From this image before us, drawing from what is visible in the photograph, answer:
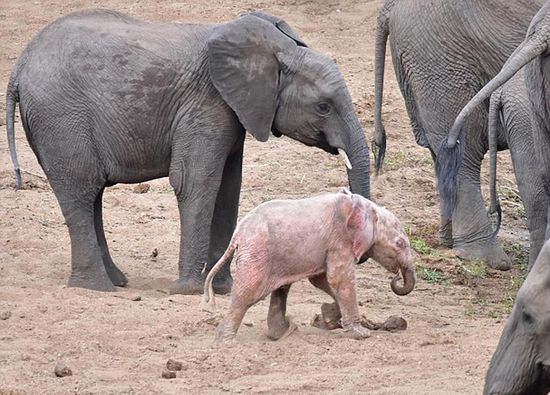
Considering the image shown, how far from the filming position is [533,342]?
16.0ft

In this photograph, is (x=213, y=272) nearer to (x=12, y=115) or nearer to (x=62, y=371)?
(x=62, y=371)

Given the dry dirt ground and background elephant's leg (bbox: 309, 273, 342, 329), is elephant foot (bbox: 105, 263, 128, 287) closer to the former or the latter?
the dry dirt ground

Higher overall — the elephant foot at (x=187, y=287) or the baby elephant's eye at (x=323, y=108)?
the baby elephant's eye at (x=323, y=108)

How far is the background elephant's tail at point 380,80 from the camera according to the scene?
9859mm

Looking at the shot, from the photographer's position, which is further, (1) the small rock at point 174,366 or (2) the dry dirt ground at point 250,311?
(1) the small rock at point 174,366

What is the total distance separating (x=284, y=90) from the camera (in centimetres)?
827

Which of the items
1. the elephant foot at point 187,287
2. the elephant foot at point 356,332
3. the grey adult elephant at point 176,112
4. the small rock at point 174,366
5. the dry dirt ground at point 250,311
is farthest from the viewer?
the grey adult elephant at point 176,112

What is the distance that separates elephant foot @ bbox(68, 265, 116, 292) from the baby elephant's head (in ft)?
5.37

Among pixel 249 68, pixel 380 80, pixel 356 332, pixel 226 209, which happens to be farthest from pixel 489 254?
pixel 356 332

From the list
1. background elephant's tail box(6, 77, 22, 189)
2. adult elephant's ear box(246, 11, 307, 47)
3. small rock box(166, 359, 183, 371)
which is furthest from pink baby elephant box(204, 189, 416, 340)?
background elephant's tail box(6, 77, 22, 189)

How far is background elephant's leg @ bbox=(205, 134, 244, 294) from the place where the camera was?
8594 mm

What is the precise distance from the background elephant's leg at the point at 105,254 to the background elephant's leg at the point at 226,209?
451mm

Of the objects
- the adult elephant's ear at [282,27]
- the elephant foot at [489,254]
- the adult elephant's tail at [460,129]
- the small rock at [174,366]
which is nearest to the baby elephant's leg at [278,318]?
the small rock at [174,366]

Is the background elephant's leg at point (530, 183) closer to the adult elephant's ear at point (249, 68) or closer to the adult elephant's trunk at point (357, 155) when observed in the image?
the adult elephant's trunk at point (357, 155)
